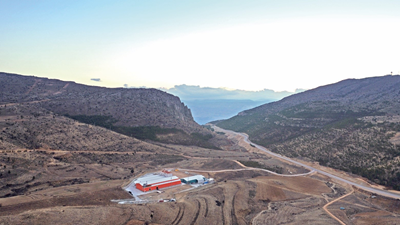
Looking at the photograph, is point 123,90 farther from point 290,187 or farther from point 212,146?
point 290,187

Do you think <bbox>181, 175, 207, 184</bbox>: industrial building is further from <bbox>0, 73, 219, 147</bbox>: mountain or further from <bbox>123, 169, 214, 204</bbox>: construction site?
<bbox>0, 73, 219, 147</bbox>: mountain

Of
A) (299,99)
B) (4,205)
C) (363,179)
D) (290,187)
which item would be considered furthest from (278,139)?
(4,205)

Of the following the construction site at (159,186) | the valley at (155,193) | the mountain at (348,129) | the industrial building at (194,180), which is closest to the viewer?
the valley at (155,193)

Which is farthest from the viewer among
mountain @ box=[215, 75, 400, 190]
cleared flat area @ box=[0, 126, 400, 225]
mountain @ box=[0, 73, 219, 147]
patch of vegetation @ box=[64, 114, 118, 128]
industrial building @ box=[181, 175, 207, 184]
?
mountain @ box=[0, 73, 219, 147]

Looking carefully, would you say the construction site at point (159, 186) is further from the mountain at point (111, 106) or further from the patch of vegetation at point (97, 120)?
the patch of vegetation at point (97, 120)

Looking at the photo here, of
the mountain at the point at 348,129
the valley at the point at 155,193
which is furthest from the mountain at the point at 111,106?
Answer: the mountain at the point at 348,129

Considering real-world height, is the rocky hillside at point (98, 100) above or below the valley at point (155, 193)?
above

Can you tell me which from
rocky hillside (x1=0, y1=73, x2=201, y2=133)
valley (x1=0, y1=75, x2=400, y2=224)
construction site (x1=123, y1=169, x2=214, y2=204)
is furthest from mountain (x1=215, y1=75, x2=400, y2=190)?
rocky hillside (x1=0, y1=73, x2=201, y2=133)
